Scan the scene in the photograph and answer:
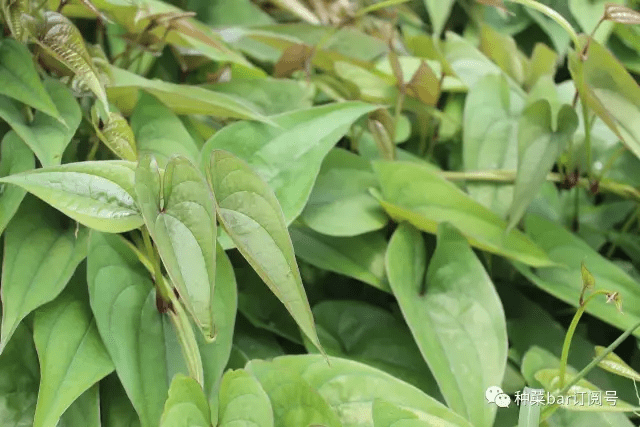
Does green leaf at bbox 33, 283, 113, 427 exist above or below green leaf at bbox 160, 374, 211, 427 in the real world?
below

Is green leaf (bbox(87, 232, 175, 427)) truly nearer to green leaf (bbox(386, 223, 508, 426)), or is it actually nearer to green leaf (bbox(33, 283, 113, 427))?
green leaf (bbox(33, 283, 113, 427))

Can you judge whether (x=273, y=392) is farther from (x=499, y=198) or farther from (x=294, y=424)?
(x=499, y=198)

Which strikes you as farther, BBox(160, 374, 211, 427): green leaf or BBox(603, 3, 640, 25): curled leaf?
BBox(603, 3, 640, 25): curled leaf

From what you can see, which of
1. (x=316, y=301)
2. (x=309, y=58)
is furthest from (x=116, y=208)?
(x=309, y=58)

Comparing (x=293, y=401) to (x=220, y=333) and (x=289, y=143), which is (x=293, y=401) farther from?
(x=289, y=143)

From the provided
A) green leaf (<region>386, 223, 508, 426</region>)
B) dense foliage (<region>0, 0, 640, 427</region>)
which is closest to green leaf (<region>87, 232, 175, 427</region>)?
dense foliage (<region>0, 0, 640, 427</region>)

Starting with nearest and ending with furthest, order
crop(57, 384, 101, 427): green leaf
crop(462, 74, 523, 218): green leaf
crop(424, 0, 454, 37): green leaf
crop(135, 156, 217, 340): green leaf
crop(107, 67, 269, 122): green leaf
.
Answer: crop(135, 156, 217, 340): green leaf, crop(57, 384, 101, 427): green leaf, crop(107, 67, 269, 122): green leaf, crop(462, 74, 523, 218): green leaf, crop(424, 0, 454, 37): green leaf

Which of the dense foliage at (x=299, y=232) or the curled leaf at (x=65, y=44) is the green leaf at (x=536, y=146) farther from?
the curled leaf at (x=65, y=44)
